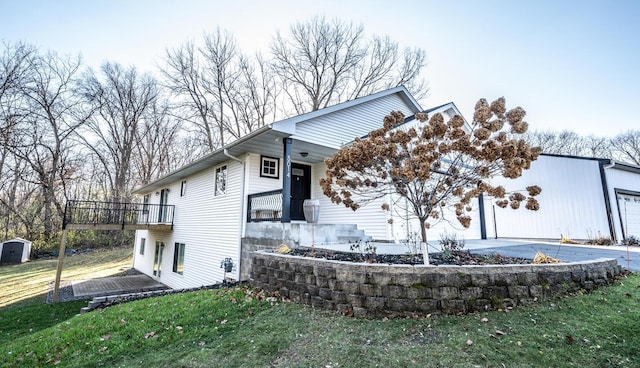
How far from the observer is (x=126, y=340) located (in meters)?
3.85

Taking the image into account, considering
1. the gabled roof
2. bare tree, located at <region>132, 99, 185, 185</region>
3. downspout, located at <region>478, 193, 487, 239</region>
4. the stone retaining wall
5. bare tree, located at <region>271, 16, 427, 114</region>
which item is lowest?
the stone retaining wall

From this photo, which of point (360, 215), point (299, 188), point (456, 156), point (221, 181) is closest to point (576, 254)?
point (456, 156)

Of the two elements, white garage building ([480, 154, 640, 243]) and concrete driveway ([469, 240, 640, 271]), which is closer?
concrete driveway ([469, 240, 640, 271])

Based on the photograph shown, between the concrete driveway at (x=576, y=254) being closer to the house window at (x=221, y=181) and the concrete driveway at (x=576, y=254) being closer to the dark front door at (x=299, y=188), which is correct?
the dark front door at (x=299, y=188)

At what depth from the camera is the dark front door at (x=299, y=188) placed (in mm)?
9766

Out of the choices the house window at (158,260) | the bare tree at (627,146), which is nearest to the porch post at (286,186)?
the house window at (158,260)

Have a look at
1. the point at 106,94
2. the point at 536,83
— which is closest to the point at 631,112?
the point at 536,83

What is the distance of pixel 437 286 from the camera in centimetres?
342

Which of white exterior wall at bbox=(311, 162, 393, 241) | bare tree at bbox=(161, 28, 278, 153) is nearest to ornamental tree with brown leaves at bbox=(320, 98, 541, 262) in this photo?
white exterior wall at bbox=(311, 162, 393, 241)

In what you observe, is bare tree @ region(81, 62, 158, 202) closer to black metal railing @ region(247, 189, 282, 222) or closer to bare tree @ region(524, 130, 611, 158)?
black metal railing @ region(247, 189, 282, 222)

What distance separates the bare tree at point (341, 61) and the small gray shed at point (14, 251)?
20.4 m

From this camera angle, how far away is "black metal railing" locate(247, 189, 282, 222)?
7816 mm

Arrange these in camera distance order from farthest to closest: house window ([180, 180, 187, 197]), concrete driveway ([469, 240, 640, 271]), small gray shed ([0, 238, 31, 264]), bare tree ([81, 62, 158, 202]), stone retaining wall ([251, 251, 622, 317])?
1. bare tree ([81, 62, 158, 202])
2. small gray shed ([0, 238, 31, 264])
3. house window ([180, 180, 187, 197])
4. concrete driveway ([469, 240, 640, 271])
5. stone retaining wall ([251, 251, 622, 317])

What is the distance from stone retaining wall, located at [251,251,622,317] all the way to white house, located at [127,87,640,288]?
9.55 ft
